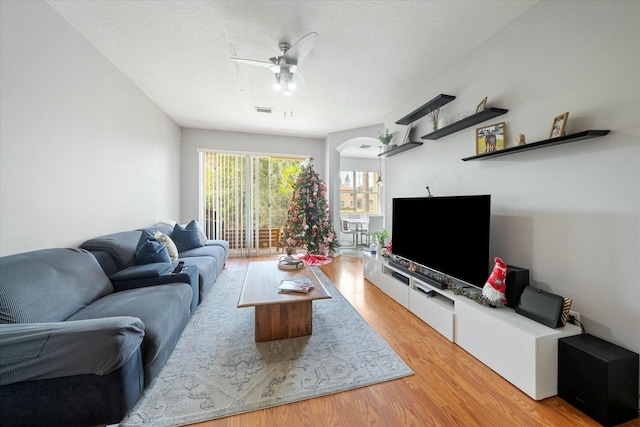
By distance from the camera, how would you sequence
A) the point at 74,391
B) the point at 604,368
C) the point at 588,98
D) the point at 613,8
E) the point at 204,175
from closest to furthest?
the point at 74,391 → the point at 604,368 → the point at 613,8 → the point at 588,98 → the point at 204,175

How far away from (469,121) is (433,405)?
7.70 feet

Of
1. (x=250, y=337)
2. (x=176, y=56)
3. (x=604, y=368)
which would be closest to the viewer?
(x=604, y=368)

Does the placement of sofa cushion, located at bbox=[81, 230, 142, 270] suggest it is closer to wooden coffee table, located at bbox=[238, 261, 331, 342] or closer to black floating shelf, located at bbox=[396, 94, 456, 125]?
wooden coffee table, located at bbox=[238, 261, 331, 342]

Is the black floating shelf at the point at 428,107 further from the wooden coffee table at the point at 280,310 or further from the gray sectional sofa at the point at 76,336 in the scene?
the gray sectional sofa at the point at 76,336

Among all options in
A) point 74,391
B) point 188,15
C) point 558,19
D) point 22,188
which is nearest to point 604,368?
point 558,19

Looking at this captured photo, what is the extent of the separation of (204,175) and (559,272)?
5.81 m

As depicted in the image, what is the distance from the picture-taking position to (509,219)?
214 cm

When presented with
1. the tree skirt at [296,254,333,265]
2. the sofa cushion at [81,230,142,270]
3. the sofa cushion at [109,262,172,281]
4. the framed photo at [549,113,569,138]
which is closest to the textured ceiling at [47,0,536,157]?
the framed photo at [549,113,569,138]

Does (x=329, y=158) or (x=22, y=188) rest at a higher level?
(x=329, y=158)

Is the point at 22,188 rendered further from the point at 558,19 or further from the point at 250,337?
the point at 558,19

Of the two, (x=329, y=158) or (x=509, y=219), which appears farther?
(x=329, y=158)

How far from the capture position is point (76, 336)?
1161mm

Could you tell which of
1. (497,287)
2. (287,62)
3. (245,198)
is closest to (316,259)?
(245,198)

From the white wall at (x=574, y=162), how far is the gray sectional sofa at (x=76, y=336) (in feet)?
9.16
